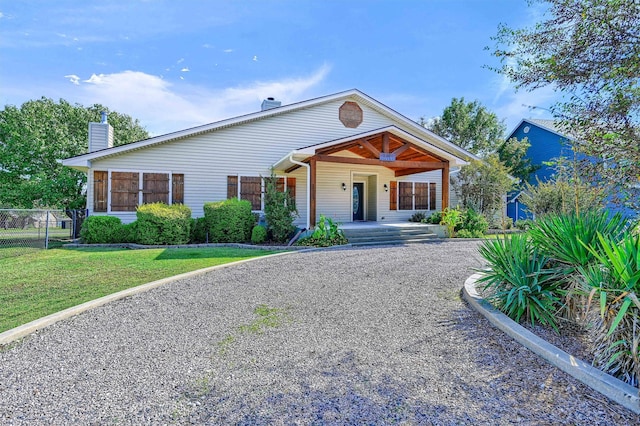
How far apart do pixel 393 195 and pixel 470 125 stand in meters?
15.0

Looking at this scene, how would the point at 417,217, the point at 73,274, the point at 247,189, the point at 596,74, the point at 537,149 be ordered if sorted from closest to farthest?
the point at 596,74 < the point at 73,274 < the point at 247,189 < the point at 417,217 < the point at 537,149

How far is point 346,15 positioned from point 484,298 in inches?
424

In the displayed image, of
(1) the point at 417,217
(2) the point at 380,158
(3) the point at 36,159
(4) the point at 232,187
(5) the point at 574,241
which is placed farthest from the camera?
(3) the point at 36,159

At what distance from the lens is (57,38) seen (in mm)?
12336

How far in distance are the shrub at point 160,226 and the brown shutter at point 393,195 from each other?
961 centimetres

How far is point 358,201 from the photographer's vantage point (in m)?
15.8

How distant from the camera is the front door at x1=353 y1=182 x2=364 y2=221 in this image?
1570cm

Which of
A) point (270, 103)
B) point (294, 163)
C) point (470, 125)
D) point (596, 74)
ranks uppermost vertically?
point (470, 125)

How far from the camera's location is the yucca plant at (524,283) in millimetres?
3461

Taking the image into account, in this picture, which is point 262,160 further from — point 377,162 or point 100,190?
point 100,190

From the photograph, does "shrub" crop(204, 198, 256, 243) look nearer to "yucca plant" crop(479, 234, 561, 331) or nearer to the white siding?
the white siding

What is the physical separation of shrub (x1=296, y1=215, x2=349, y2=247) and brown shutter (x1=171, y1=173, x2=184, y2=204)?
547 cm

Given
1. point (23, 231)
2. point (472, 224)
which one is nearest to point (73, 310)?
point (23, 231)

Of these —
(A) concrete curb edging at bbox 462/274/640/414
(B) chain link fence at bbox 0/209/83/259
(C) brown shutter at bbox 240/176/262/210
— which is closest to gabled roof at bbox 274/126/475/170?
(C) brown shutter at bbox 240/176/262/210
